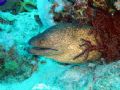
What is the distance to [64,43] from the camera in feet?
12.1

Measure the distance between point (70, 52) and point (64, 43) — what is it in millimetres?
160

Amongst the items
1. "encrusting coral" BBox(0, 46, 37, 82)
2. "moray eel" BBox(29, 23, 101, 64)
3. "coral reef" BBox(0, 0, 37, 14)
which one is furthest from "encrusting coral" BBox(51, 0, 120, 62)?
"coral reef" BBox(0, 0, 37, 14)

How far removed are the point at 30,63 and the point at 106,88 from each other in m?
1.64

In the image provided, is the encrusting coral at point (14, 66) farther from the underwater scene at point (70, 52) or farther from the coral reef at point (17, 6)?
the coral reef at point (17, 6)

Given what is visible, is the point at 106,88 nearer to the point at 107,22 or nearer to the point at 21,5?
the point at 107,22

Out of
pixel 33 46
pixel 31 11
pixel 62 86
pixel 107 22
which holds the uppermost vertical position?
pixel 107 22

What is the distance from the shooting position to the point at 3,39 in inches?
191

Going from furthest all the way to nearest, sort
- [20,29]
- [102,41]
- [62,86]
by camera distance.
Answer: [20,29]
[102,41]
[62,86]

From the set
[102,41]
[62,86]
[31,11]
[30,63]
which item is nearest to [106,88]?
[62,86]

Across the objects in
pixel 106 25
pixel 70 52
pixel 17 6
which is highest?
pixel 106 25

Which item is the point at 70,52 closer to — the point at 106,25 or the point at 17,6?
the point at 106,25

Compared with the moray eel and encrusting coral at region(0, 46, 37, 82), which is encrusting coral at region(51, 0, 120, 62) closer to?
the moray eel

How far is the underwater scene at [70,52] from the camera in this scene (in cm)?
357

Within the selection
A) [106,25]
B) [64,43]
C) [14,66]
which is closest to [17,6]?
[14,66]
